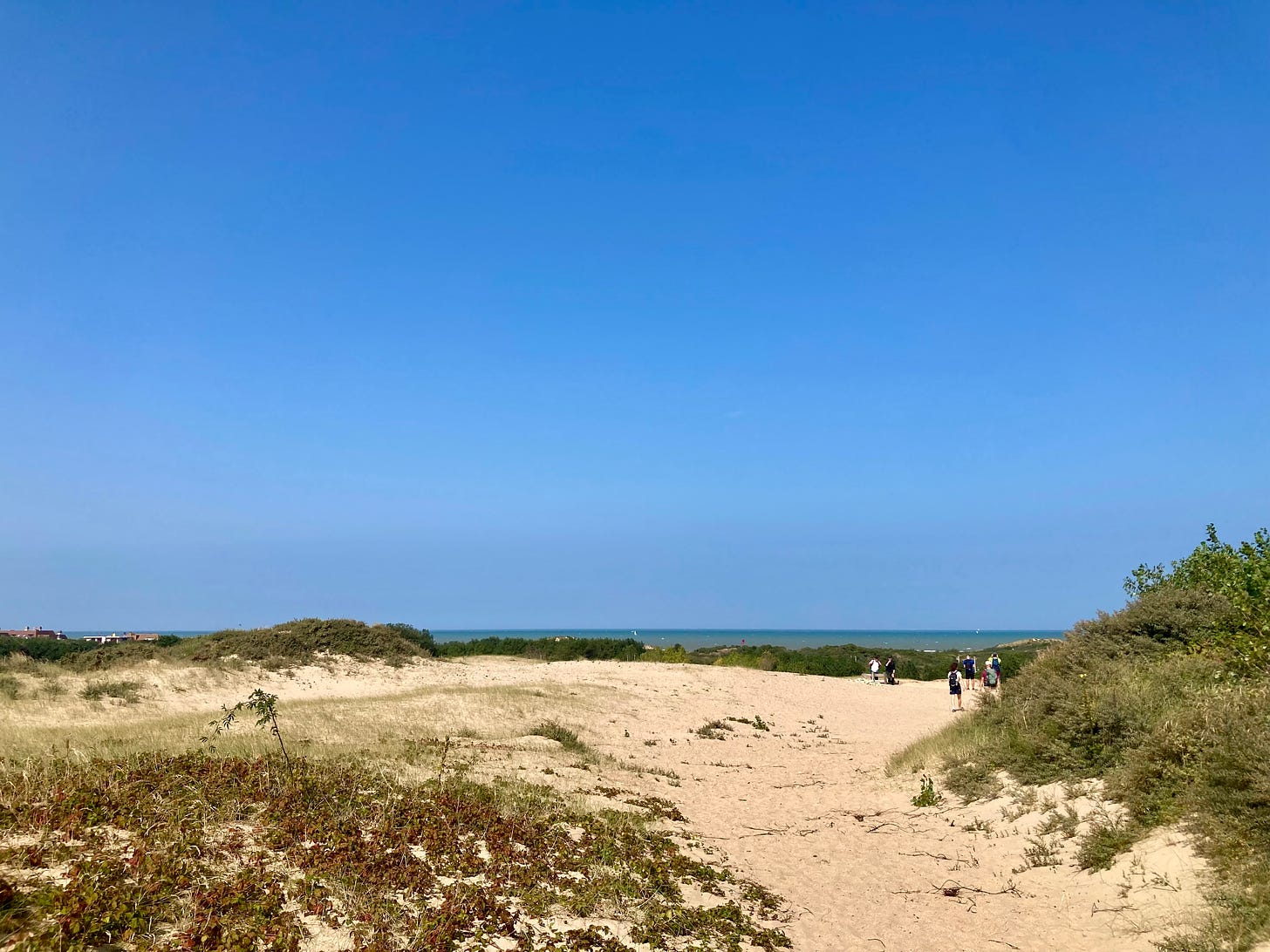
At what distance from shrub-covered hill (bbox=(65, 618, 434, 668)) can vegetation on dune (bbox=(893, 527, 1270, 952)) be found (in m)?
26.9

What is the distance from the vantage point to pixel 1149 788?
34.4 ft

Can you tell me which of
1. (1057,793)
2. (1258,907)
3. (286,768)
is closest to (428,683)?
(286,768)

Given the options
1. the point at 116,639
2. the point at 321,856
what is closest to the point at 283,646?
the point at 116,639

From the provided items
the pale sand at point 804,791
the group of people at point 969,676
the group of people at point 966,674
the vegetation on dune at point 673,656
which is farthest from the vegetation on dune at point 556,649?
the group of people at point 969,676

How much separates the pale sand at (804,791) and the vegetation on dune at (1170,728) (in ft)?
1.51

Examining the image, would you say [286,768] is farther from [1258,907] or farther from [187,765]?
[1258,907]

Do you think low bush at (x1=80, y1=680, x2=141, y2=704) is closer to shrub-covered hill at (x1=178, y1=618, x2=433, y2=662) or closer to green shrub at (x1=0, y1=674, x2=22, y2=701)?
green shrub at (x1=0, y1=674, x2=22, y2=701)

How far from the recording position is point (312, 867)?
8.02 meters

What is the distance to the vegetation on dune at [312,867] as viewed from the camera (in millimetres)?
6552

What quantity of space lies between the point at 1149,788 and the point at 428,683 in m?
27.4

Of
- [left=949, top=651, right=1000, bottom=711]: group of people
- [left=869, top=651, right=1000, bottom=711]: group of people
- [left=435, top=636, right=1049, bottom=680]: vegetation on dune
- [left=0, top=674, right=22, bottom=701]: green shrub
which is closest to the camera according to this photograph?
[left=0, top=674, right=22, bottom=701]: green shrub

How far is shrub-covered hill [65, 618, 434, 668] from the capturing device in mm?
32375

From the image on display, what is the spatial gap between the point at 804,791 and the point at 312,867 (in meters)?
11.5

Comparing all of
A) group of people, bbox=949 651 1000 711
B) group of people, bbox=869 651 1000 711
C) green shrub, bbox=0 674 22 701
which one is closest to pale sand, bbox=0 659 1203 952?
group of people, bbox=949 651 1000 711
